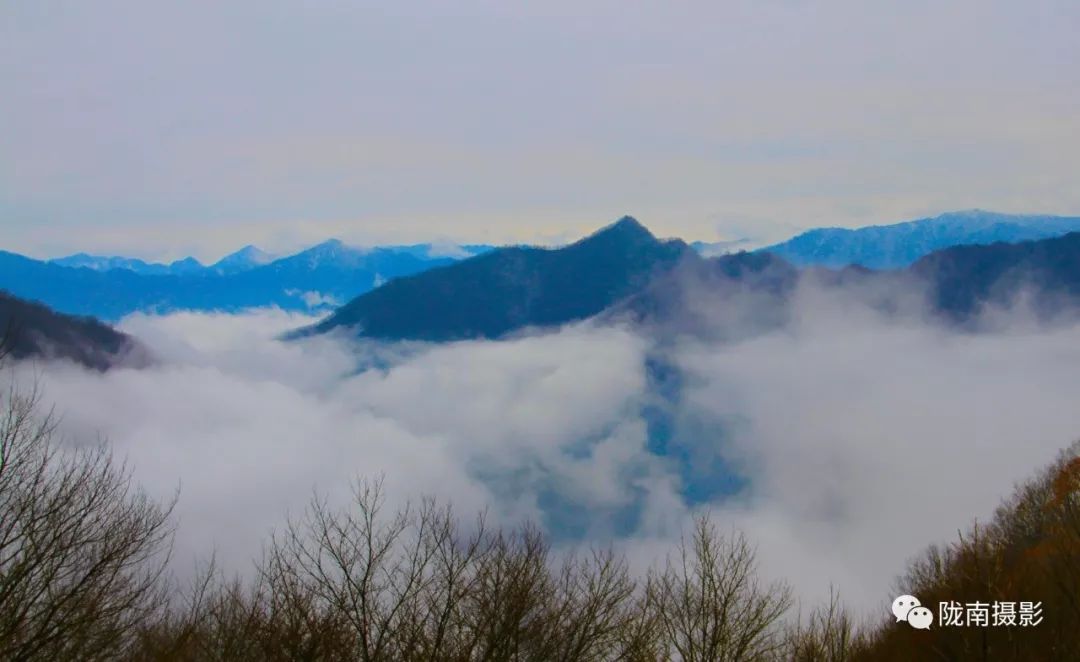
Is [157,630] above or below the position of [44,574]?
below

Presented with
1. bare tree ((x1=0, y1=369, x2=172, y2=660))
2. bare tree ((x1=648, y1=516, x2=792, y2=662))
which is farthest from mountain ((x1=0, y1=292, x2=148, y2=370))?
bare tree ((x1=648, y1=516, x2=792, y2=662))

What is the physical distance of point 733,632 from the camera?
19250 mm

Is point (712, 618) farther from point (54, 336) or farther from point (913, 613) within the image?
point (54, 336)

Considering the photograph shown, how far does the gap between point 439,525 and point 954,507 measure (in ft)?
657

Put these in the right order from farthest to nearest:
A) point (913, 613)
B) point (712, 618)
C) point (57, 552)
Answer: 1. point (712, 618)
2. point (913, 613)
3. point (57, 552)

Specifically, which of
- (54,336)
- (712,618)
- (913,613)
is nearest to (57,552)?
(712,618)

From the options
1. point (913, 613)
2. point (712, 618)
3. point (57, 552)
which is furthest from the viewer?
point (712, 618)

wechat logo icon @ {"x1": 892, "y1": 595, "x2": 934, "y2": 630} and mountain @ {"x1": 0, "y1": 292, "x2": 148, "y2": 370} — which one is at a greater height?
mountain @ {"x1": 0, "y1": 292, "x2": 148, "y2": 370}

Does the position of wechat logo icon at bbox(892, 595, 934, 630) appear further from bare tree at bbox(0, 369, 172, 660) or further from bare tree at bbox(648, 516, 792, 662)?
bare tree at bbox(0, 369, 172, 660)

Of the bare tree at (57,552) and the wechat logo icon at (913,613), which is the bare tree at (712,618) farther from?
the bare tree at (57,552)

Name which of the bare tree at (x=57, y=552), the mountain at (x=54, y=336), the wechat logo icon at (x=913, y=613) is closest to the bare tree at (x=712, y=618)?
the wechat logo icon at (x=913, y=613)

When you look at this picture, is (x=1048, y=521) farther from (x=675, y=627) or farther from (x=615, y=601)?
(x=615, y=601)

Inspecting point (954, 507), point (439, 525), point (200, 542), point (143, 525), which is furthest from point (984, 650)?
point (954, 507)

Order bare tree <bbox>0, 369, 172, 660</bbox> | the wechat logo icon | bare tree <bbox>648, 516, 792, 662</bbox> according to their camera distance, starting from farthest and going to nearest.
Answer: bare tree <bbox>648, 516, 792, 662</bbox>
the wechat logo icon
bare tree <bbox>0, 369, 172, 660</bbox>
